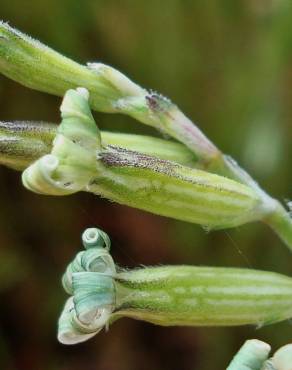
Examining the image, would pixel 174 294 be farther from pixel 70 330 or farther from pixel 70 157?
pixel 70 157

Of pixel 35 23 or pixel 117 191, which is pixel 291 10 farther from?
pixel 117 191

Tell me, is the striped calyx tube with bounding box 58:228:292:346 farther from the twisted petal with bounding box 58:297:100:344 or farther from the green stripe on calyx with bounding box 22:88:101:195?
the green stripe on calyx with bounding box 22:88:101:195

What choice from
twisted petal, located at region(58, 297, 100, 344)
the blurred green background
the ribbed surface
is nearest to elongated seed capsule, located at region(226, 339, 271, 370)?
the ribbed surface

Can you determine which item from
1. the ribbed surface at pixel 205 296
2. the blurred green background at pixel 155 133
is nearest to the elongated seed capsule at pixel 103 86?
the ribbed surface at pixel 205 296

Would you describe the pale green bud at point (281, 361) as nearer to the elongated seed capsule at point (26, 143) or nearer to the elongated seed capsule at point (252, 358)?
the elongated seed capsule at point (252, 358)

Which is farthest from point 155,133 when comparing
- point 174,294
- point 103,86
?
point 174,294

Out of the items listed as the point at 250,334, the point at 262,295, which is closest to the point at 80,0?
the point at 250,334
